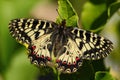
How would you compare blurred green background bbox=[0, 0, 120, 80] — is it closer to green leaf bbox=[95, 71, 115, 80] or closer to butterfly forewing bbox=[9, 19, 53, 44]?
butterfly forewing bbox=[9, 19, 53, 44]

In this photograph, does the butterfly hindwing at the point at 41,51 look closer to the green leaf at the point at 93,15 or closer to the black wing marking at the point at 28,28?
the black wing marking at the point at 28,28

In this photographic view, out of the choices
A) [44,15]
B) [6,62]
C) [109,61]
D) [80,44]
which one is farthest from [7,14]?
[44,15]

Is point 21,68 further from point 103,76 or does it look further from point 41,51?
point 103,76

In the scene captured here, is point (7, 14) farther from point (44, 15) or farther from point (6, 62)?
point (44, 15)

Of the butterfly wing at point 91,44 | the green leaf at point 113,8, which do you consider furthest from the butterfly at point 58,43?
the green leaf at point 113,8

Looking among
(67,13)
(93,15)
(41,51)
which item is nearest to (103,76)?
(67,13)

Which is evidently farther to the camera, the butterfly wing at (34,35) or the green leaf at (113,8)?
the butterfly wing at (34,35)

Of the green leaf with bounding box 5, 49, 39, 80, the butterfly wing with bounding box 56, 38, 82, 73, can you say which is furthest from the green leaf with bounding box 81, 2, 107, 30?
the green leaf with bounding box 5, 49, 39, 80
